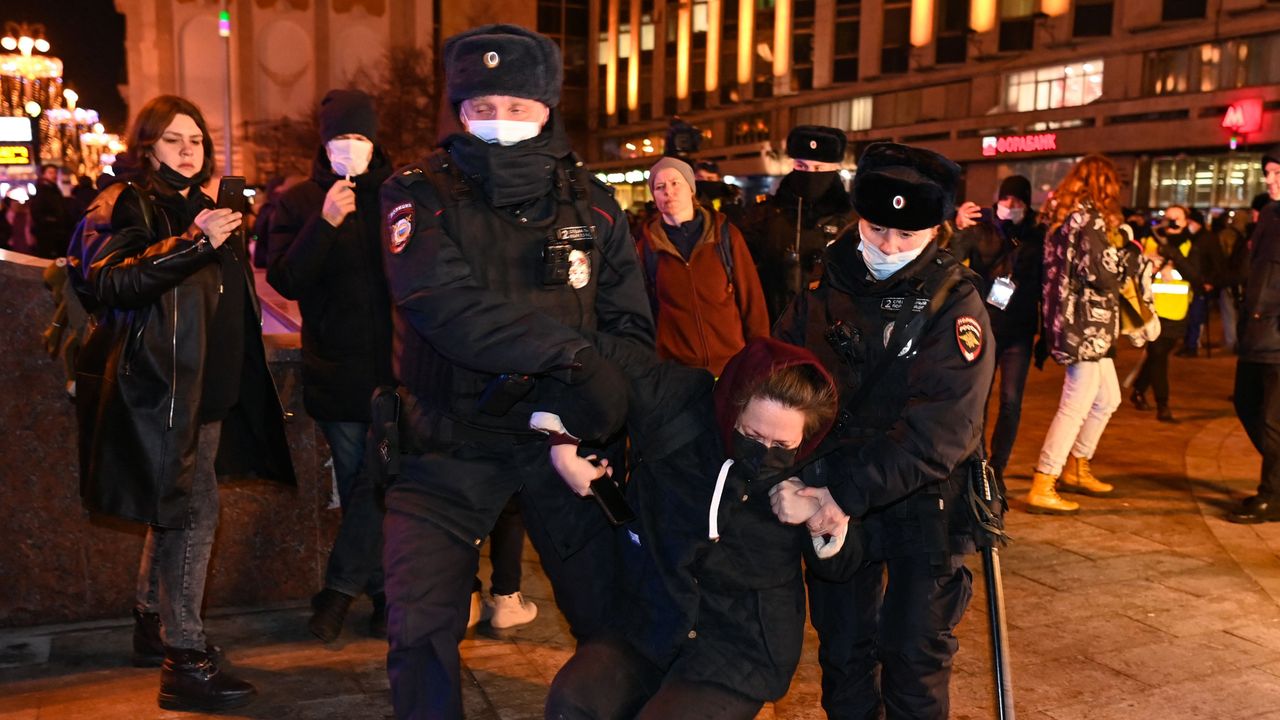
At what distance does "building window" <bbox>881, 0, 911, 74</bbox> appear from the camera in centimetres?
4950

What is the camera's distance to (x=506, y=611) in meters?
4.88

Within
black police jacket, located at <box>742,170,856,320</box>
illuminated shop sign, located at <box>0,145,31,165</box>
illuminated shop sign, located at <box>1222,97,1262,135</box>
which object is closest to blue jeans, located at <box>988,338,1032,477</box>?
black police jacket, located at <box>742,170,856,320</box>

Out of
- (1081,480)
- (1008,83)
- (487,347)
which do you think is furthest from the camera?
(1008,83)

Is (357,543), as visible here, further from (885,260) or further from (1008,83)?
(1008,83)

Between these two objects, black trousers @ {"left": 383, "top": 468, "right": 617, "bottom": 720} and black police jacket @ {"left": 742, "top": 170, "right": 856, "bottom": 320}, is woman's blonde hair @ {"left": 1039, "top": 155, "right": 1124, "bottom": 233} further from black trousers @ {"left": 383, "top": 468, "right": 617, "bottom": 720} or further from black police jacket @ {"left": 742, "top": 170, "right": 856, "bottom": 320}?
black trousers @ {"left": 383, "top": 468, "right": 617, "bottom": 720}

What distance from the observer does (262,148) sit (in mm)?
55625

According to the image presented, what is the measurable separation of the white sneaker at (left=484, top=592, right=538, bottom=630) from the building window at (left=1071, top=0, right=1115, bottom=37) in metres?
38.6

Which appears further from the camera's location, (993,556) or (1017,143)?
(1017,143)

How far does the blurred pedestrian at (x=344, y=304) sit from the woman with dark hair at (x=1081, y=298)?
4098 millimetres

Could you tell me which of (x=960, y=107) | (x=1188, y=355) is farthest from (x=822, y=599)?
(x=960, y=107)

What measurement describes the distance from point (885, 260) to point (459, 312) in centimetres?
128

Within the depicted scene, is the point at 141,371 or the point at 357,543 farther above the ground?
the point at 141,371

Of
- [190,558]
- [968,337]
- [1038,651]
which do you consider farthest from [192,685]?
[1038,651]

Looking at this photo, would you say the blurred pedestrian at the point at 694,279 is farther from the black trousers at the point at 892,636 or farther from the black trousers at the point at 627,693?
the black trousers at the point at 627,693
